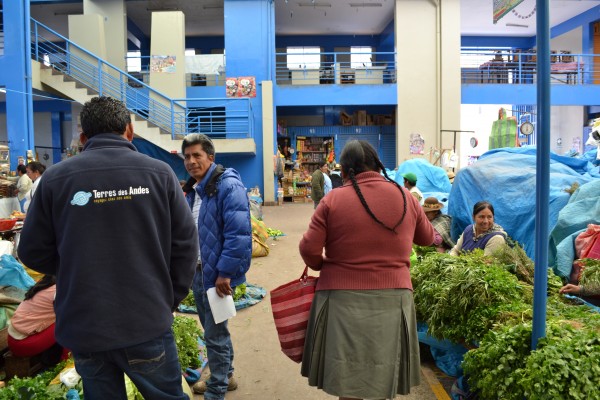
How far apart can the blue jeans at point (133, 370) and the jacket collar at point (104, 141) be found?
0.88 m

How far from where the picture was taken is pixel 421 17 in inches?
786

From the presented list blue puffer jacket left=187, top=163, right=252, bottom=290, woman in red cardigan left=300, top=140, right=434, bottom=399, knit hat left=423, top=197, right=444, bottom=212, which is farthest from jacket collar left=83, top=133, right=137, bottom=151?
knit hat left=423, top=197, right=444, bottom=212

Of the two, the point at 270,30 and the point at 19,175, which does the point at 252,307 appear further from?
the point at 270,30

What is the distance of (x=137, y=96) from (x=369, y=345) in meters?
17.3

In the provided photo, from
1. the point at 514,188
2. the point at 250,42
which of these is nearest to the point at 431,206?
the point at 514,188

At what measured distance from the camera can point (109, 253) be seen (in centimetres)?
219

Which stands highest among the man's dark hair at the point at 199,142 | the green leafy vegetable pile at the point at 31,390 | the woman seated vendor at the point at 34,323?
the man's dark hair at the point at 199,142

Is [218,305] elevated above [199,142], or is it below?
below

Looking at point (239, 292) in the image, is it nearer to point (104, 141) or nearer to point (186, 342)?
point (186, 342)

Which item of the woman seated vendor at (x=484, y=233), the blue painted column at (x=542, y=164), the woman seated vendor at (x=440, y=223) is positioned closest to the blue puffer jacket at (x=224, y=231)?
the blue painted column at (x=542, y=164)

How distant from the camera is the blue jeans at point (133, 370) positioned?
225 centimetres

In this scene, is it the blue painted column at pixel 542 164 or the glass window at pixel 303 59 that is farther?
the glass window at pixel 303 59

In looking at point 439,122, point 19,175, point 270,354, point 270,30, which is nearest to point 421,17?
point 439,122

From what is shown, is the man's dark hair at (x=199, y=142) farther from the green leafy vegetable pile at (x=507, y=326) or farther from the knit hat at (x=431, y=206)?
the knit hat at (x=431, y=206)
